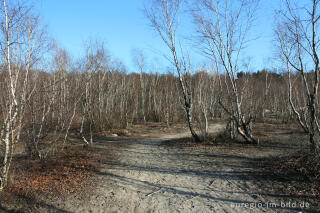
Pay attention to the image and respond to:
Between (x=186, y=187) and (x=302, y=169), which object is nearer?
(x=186, y=187)

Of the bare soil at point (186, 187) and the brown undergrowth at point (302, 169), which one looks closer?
the bare soil at point (186, 187)

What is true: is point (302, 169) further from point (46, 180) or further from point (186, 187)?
point (46, 180)

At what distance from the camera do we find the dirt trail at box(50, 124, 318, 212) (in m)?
4.26

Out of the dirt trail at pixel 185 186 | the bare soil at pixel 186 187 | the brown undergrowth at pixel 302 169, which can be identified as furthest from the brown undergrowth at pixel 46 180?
the brown undergrowth at pixel 302 169

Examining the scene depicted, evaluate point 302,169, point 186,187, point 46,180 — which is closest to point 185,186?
point 186,187

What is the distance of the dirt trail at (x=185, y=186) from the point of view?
4262 millimetres

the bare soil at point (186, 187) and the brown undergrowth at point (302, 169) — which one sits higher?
the brown undergrowth at point (302, 169)

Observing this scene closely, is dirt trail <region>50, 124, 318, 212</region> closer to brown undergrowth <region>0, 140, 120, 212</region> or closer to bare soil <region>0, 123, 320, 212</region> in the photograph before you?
bare soil <region>0, 123, 320, 212</region>

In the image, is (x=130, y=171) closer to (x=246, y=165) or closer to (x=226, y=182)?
(x=226, y=182)

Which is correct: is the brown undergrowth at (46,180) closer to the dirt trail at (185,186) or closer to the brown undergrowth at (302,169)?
the dirt trail at (185,186)

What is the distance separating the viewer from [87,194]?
197 inches

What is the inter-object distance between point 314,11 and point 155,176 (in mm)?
7256

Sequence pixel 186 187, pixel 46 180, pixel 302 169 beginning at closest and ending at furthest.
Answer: pixel 186 187 < pixel 302 169 < pixel 46 180

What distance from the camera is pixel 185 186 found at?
17.4 feet
